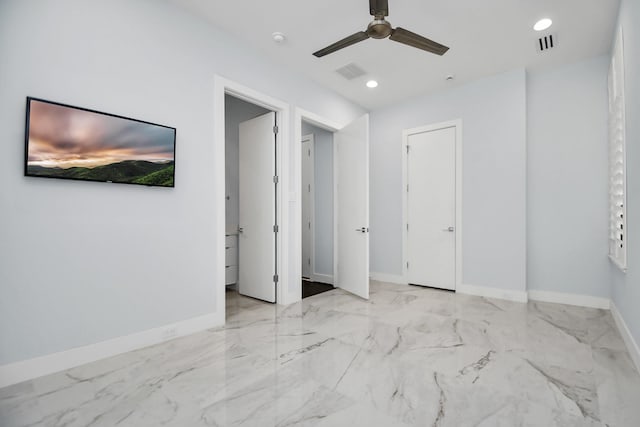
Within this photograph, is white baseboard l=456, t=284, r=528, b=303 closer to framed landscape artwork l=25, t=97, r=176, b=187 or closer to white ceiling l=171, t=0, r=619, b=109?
white ceiling l=171, t=0, r=619, b=109

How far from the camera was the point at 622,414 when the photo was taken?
1670mm

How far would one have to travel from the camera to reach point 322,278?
5.15m

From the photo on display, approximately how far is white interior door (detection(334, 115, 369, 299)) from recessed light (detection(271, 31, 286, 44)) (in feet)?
4.36

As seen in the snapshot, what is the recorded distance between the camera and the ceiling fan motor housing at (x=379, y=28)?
2385 millimetres

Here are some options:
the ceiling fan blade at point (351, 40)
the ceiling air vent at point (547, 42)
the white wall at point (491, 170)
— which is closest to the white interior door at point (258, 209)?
the ceiling fan blade at point (351, 40)

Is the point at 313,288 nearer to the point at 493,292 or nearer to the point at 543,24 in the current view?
the point at 493,292

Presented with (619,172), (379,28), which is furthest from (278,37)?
(619,172)

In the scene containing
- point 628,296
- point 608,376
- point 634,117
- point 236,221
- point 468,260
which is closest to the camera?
point 608,376

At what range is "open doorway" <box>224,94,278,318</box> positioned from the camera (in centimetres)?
384

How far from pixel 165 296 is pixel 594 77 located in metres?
5.13

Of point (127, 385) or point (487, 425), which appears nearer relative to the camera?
point (487, 425)

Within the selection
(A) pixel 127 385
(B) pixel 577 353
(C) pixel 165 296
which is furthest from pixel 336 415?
(B) pixel 577 353

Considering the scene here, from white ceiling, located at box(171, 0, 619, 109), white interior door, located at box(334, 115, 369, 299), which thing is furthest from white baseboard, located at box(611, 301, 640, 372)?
white ceiling, located at box(171, 0, 619, 109)

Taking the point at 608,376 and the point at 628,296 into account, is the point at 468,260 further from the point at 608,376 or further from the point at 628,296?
the point at 608,376
